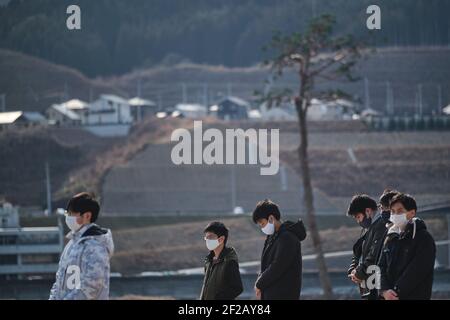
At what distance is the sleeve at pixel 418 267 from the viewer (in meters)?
8.39

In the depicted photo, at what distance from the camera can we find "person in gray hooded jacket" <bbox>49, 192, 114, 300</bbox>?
320 inches

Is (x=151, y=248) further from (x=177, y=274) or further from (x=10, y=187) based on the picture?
(x=10, y=187)

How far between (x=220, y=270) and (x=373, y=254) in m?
1.06

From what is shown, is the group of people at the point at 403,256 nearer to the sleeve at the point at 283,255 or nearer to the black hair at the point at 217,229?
the sleeve at the point at 283,255

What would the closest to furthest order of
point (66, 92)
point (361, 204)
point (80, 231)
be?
point (80, 231)
point (361, 204)
point (66, 92)

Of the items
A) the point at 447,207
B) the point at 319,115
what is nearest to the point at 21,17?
the point at 447,207

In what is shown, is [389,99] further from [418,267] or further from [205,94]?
[418,267]

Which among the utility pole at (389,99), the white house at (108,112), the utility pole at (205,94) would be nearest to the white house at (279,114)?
the utility pole at (389,99)

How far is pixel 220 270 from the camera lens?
887 cm

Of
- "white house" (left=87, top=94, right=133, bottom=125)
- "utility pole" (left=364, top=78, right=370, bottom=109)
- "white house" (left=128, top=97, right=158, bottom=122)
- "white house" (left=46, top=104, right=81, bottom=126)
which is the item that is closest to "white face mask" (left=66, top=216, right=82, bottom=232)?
"white house" (left=46, top=104, right=81, bottom=126)

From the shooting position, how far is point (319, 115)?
172 feet

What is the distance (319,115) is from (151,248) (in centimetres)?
1772

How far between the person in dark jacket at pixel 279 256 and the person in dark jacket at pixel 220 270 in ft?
0.81

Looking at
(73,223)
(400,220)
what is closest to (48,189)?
(73,223)
